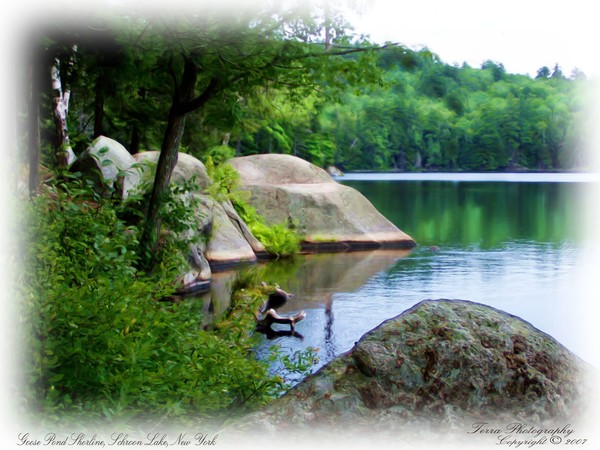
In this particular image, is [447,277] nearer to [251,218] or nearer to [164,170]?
[251,218]

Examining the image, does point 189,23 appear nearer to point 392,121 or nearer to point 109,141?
point 109,141

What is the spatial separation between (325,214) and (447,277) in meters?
6.71

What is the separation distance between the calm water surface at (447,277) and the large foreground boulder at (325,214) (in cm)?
124

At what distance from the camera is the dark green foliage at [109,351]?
3.88 m

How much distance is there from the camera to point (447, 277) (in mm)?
16641

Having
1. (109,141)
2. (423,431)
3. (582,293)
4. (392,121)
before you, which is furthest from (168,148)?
(392,121)

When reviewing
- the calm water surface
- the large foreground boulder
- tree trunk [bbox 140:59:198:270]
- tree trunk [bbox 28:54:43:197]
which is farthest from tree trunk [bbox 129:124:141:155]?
tree trunk [bbox 28:54:43:197]

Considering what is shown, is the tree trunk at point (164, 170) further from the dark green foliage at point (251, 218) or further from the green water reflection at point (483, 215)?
the green water reflection at point (483, 215)

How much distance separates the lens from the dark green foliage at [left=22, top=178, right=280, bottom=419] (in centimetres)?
388

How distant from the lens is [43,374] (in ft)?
12.4

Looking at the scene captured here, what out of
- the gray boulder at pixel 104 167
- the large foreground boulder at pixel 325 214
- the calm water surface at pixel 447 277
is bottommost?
the calm water surface at pixel 447 277

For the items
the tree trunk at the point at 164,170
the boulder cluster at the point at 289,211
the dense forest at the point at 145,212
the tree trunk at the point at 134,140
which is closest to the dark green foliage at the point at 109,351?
the dense forest at the point at 145,212

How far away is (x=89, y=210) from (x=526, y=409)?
14.8ft

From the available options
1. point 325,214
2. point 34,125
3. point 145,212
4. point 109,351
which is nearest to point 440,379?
point 109,351
